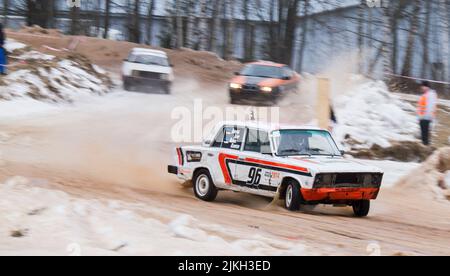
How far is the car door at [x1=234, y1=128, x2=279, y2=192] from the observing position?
496 inches

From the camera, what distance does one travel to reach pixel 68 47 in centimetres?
3912

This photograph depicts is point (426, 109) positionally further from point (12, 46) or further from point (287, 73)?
point (12, 46)

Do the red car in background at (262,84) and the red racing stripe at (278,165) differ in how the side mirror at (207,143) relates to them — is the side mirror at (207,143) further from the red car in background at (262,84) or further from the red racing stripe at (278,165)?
the red car in background at (262,84)

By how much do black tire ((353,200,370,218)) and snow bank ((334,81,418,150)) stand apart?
7098 millimetres

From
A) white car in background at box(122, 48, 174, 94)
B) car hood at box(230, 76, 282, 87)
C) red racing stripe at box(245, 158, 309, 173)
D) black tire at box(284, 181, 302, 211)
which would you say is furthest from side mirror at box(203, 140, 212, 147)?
white car in background at box(122, 48, 174, 94)

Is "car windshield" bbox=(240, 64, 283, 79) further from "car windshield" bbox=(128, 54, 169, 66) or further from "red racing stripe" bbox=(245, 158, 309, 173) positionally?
"red racing stripe" bbox=(245, 158, 309, 173)

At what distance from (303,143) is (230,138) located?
4.36 ft

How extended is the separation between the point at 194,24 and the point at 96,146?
1156 inches

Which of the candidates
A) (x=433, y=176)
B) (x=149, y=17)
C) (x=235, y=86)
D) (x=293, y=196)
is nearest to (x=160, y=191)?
(x=293, y=196)

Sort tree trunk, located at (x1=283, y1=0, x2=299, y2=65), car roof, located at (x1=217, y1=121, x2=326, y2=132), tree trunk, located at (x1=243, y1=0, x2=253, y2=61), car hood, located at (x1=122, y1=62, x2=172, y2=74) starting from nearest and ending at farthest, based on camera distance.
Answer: car roof, located at (x1=217, y1=121, x2=326, y2=132) → car hood, located at (x1=122, y1=62, x2=172, y2=74) → tree trunk, located at (x1=283, y1=0, x2=299, y2=65) → tree trunk, located at (x1=243, y1=0, x2=253, y2=61)

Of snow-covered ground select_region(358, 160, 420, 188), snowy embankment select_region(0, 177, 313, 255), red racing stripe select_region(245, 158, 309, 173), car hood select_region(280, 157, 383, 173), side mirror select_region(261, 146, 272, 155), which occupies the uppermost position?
side mirror select_region(261, 146, 272, 155)

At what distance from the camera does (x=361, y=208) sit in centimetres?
1255
